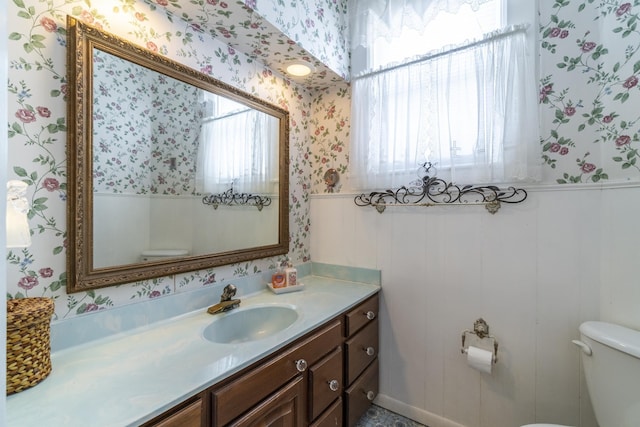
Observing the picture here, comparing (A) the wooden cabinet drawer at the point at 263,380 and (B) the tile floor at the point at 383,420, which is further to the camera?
(B) the tile floor at the point at 383,420

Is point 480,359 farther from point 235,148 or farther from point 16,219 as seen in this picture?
point 16,219

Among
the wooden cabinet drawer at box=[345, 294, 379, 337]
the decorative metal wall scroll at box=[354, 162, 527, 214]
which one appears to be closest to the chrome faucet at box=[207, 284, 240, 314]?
the wooden cabinet drawer at box=[345, 294, 379, 337]

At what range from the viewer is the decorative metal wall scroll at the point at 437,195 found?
4.46 feet

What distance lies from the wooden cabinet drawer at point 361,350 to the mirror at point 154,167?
27.4 inches

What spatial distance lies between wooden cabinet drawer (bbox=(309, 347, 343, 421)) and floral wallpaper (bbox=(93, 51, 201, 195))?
984 millimetres

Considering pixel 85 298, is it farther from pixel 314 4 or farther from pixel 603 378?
pixel 603 378

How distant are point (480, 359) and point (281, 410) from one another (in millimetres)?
974

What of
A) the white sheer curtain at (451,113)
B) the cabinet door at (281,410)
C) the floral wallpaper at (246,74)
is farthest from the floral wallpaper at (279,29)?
the cabinet door at (281,410)

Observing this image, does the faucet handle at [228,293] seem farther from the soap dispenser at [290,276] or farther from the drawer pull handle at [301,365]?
the drawer pull handle at [301,365]

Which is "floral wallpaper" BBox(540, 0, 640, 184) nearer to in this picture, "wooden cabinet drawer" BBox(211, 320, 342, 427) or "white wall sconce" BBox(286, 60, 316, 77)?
"white wall sconce" BBox(286, 60, 316, 77)

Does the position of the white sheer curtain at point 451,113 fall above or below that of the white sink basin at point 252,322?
above

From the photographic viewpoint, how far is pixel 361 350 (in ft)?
4.94

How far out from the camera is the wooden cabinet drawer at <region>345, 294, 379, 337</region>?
1.39m

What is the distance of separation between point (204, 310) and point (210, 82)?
1093mm
